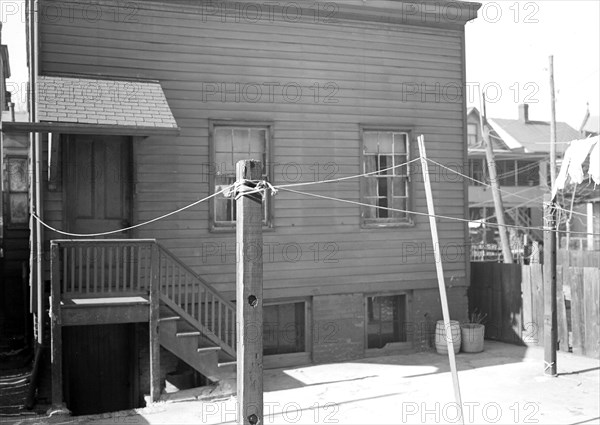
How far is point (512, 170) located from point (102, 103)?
36.1 metres

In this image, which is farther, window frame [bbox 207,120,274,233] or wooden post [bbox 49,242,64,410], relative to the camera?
window frame [bbox 207,120,274,233]

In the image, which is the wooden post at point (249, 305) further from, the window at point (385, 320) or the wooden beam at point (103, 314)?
the window at point (385, 320)

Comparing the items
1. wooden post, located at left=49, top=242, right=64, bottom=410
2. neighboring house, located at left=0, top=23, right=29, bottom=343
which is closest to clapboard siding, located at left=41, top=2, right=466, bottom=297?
wooden post, located at left=49, top=242, right=64, bottom=410

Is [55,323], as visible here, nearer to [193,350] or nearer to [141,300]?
[141,300]

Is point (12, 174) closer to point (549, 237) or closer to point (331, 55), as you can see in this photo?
point (331, 55)

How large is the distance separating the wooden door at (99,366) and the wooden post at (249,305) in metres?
6.42

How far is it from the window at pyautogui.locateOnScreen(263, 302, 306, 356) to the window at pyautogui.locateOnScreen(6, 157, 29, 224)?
9.32 meters

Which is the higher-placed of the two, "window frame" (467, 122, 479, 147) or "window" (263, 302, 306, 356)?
"window frame" (467, 122, 479, 147)

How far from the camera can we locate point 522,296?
14.2m

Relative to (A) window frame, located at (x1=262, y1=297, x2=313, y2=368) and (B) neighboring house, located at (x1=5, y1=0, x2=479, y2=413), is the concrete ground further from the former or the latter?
(B) neighboring house, located at (x1=5, y1=0, x2=479, y2=413)

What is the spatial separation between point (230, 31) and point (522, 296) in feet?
27.4

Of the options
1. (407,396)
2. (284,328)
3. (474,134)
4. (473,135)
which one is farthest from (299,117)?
(474,134)

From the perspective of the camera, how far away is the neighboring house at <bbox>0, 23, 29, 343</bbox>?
1697 centimetres

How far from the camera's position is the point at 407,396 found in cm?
1012
